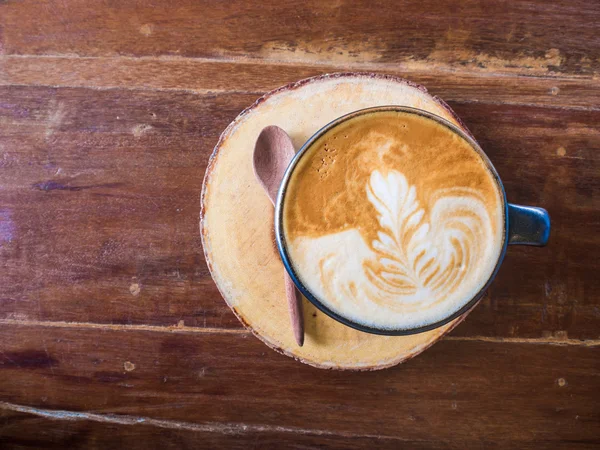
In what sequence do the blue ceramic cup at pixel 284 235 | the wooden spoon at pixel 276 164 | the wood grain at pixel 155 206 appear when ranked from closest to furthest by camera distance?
the blue ceramic cup at pixel 284 235 < the wooden spoon at pixel 276 164 < the wood grain at pixel 155 206

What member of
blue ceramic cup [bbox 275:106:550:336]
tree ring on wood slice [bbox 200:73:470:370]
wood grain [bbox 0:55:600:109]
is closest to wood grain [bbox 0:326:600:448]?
tree ring on wood slice [bbox 200:73:470:370]

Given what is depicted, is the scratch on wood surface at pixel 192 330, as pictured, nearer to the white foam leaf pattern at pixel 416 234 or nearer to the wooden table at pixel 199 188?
the wooden table at pixel 199 188

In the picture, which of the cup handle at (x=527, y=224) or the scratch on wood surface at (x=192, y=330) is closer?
the cup handle at (x=527, y=224)

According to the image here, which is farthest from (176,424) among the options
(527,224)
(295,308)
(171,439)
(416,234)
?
(527,224)

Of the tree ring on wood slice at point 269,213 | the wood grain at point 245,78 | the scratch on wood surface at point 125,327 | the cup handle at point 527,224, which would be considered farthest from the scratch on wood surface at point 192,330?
the wood grain at point 245,78

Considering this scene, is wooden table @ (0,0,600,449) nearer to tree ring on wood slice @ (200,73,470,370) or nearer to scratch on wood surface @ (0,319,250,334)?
scratch on wood surface @ (0,319,250,334)

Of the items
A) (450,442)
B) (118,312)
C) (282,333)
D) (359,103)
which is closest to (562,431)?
(450,442)

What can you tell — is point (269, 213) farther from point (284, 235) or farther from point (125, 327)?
point (125, 327)

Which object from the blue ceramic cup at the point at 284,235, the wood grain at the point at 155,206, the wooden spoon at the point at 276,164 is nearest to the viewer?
the blue ceramic cup at the point at 284,235
